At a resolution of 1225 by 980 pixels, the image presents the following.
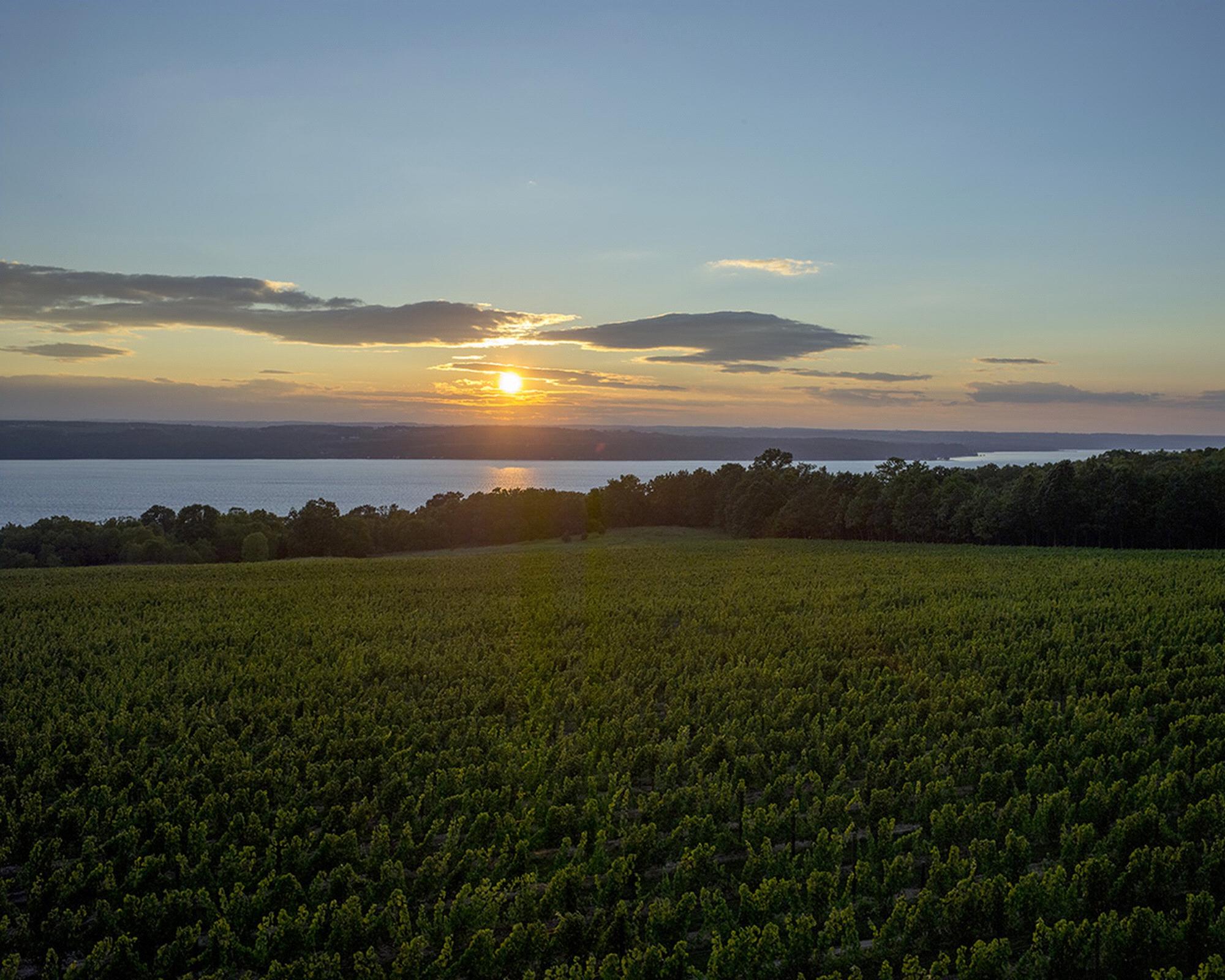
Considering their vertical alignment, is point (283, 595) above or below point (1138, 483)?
below

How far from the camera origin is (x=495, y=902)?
9.06 metres

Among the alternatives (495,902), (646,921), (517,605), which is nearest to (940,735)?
(646,921)

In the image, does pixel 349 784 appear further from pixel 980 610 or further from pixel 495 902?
pixel 980 610

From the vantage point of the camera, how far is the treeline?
59.6m

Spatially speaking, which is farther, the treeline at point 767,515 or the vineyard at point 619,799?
the treeline at point 767,515

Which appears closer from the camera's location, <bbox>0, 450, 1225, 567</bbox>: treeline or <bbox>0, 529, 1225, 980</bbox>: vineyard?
<bbox>0, 529, 1225, 980</bbox>: vineyard

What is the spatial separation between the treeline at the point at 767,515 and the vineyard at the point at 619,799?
3848 centimetres

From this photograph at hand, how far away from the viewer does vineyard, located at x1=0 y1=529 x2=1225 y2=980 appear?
341 inches

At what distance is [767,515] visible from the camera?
263ft

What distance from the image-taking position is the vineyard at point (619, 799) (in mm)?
8656

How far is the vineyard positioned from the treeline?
3848cm

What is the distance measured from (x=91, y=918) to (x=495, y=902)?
4760mm

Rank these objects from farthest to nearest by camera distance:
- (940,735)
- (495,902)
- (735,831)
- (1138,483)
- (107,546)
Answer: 1. (107,546)
2. (1138,483)
3. (940,735)
4. (735,831)
5. (495,902)

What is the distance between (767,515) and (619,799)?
229 feet
